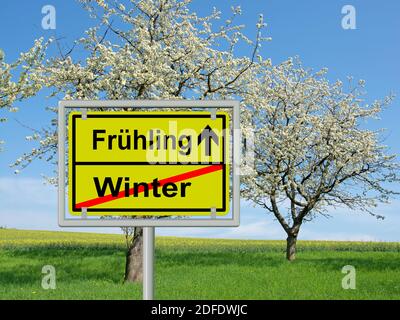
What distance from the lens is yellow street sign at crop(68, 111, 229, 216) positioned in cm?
533

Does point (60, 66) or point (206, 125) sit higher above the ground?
point (60, 66)

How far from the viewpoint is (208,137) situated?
17.5 feet

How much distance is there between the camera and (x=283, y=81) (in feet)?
87.0

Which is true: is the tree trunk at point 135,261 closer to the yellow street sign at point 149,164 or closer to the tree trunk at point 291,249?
the tree trunk at point 291,249

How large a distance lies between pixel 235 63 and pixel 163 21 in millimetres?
2746

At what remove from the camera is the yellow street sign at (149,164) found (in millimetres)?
5328

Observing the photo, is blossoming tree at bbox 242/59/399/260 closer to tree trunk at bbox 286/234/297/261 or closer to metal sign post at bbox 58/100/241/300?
tree trunk at bbox 286/234/297/261

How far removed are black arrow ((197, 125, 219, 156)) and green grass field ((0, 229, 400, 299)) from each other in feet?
32.4

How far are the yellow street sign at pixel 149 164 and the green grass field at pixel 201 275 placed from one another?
Answer: 9573 mm

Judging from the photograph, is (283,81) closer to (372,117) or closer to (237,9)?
(372,117)

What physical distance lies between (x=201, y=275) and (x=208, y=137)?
1542 cm

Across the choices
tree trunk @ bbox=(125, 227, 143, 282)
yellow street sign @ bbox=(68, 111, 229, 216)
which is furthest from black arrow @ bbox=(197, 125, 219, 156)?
tree trunk @ bbox=(125, 227, 143, 282)
